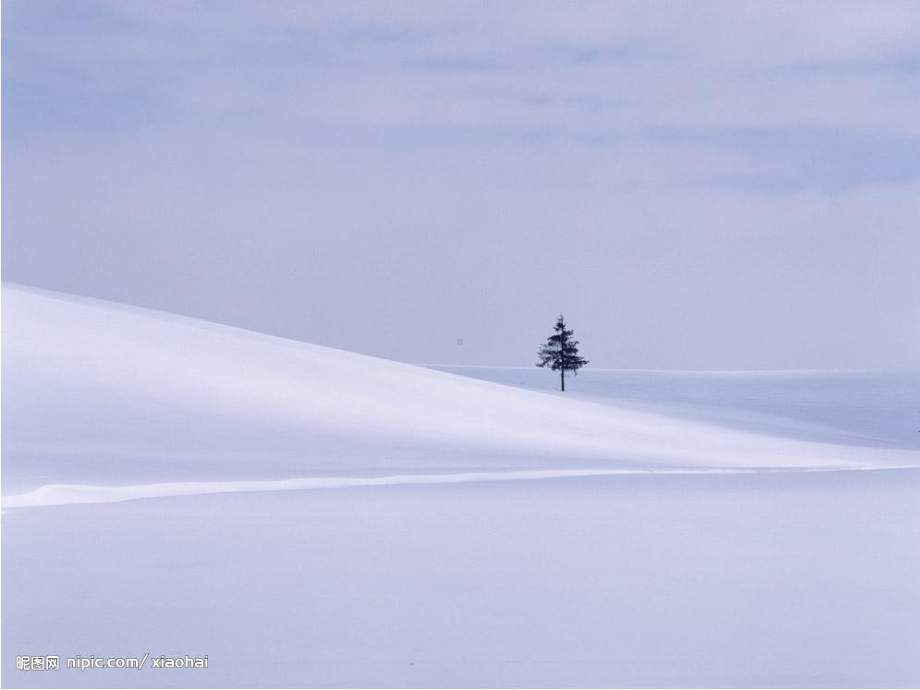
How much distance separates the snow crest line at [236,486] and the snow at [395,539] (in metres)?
0.06

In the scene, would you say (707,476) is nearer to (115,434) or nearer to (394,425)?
(394,425)

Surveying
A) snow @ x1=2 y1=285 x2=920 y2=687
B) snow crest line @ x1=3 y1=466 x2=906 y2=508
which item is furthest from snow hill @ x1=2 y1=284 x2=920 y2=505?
snow crest line @ x1=3 y1=466 x2=906 y2=508

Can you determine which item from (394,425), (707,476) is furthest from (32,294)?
(707,476)

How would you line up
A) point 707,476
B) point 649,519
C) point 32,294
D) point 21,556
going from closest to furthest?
point 21,556, point 649,519, point 707,476, point 32,294

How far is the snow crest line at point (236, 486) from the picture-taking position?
12.0 m

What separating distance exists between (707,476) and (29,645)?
13123 mm

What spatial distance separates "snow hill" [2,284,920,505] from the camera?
15.4 metres

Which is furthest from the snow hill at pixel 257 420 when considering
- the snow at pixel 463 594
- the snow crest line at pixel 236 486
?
the snow at pixel 463 594

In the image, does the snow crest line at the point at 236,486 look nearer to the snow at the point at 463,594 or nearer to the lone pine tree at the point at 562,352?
the snow at the point at 463,594

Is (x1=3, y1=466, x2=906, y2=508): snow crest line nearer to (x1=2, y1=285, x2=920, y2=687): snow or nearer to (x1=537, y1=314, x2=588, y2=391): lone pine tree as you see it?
(x1=2, y1=285, x2=920, y2=687): snow

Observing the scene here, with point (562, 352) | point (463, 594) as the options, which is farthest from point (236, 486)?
point (562, 352)

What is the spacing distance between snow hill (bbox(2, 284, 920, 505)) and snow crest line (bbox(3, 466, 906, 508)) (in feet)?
0.78

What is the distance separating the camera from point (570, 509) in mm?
12281

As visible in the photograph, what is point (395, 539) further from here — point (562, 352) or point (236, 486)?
point (562, 352)
